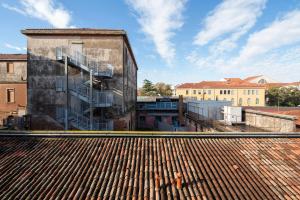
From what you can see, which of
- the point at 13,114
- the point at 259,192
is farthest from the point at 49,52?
the point at 259,192

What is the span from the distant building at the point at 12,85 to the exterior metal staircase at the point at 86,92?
40.6 feet

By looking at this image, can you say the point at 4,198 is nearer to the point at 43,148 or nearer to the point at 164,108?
the point at 43,148

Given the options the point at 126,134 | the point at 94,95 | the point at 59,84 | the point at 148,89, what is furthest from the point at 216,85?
the point at 126,134

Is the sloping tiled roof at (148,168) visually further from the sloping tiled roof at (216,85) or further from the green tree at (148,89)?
the green tree at (148,89)

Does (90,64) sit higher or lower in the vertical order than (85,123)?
higher

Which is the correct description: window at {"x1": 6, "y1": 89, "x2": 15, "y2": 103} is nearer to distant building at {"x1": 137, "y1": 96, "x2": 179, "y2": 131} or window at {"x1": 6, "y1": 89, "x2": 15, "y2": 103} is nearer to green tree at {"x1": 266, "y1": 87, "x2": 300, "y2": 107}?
distant building at {"x1": 137, "y1": 96, "x2": 179, "y2": 131}

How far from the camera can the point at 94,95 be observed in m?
17.9

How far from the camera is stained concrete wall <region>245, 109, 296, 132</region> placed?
493 inches

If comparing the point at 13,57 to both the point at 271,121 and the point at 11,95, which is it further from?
the point at 271,121

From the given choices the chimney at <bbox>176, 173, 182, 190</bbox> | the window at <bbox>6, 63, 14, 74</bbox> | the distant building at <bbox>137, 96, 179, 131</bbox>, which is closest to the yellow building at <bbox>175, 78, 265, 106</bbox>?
the distant building at <bbox>137, 96, 179, 131</bbox>

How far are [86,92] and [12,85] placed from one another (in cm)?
1589

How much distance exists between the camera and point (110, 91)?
1936 cm

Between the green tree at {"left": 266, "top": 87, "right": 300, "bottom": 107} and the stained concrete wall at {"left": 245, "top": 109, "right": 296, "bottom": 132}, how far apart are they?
42.0 metres

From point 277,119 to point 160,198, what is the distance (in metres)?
12.2
